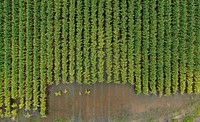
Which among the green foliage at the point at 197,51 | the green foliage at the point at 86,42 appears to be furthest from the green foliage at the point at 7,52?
the green foliage at the point at 197,51

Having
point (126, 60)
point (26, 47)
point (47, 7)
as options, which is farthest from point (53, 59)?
point (126, 60)

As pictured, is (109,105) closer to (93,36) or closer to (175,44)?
(93,36)

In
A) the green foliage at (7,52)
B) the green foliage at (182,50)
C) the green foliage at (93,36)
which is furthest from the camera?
the green foliage at (182,50)

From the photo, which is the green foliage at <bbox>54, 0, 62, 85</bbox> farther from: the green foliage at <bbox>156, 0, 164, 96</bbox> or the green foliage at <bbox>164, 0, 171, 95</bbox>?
the green foliage at <bbox>164, 0, 171, 95</bbox>

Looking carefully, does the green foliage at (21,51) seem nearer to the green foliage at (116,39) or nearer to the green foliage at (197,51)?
the green foliage at (116,39)

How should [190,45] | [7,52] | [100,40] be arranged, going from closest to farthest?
1. [7,52]
2. [100,40]
3. [190,45]

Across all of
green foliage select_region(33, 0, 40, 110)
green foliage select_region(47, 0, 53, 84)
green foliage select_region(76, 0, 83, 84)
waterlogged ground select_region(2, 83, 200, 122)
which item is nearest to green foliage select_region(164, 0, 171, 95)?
waterlogged ground select_region(2, 83, 200, 122)

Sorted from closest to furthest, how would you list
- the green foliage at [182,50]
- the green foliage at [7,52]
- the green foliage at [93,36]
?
the green foliage at [7,52] < the green foliage at [93,36] < the green foliage at [182,50]

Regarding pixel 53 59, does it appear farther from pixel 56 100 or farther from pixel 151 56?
pixel 151 56

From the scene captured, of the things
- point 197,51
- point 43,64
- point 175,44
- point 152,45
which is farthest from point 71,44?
point 197,51
